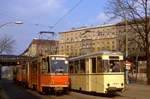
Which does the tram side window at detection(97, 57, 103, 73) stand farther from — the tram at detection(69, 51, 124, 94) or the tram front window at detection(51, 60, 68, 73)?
the tram front window at detection(51, 60, 68, 73)

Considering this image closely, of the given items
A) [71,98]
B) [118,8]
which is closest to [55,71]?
[71,98]

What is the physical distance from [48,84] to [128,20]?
72.3ft

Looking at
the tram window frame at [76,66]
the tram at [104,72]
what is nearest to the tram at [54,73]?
the tram at [104,72]

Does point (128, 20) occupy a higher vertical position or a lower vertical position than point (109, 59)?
higher

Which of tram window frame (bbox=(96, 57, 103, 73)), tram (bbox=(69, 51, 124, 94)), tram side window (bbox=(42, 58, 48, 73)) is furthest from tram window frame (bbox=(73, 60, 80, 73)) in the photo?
tram window frame (bbox=(96, 57, 103, 73))

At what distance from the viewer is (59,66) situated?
3306 centimetres

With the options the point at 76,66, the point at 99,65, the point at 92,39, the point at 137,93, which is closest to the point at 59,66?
the point at 76,66

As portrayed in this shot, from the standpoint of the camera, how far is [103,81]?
29859 millimetres

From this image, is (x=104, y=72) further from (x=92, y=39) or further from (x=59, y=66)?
(x=92, y=39)

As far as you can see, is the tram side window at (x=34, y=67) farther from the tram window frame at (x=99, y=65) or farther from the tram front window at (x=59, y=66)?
the tram window frame at (x=99, y=65)

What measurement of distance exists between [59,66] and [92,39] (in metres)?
78.5

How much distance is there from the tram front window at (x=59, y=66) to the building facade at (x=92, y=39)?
226 ft

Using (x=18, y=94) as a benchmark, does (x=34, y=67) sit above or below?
above

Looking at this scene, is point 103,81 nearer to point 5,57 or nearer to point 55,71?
point 55,71
